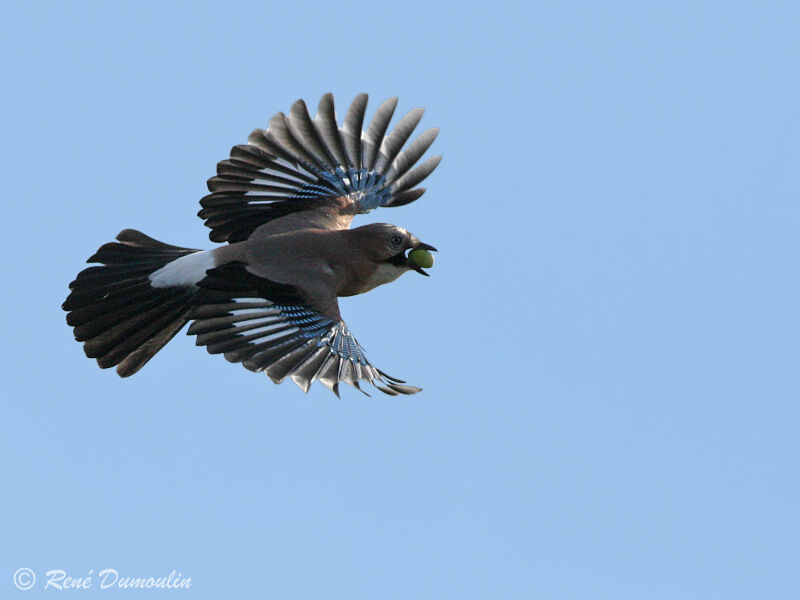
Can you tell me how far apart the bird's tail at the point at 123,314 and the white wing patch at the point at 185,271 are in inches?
1.8

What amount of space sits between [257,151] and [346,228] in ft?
3.61

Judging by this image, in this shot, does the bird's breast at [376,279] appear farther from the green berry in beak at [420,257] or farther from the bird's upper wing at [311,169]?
the bird's upper wing at [311,169]

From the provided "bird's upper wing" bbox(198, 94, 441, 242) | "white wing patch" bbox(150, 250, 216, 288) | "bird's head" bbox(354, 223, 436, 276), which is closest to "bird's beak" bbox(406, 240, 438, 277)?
"bird's head" bbox(354, 223, 436, 276)

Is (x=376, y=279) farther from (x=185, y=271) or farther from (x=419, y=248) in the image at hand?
(x=185, y=271)

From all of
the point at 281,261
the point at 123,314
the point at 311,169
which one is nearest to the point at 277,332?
the point at 281,261

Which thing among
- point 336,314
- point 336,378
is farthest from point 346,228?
point 336,378

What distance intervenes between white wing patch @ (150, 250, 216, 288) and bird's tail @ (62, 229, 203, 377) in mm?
46

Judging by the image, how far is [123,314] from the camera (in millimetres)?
12250

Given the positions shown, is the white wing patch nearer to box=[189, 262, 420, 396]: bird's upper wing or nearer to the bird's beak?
box=[189, 262, 420, 396]: bird's upper wing

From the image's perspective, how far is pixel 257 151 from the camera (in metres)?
12.6

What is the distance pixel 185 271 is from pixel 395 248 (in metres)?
1.90

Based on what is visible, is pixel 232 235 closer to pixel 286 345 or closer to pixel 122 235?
pixel 122 235

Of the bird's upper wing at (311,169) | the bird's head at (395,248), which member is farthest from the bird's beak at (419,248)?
the bird's upper wing at (311,169)

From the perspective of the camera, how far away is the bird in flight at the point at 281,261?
36.6 ft
